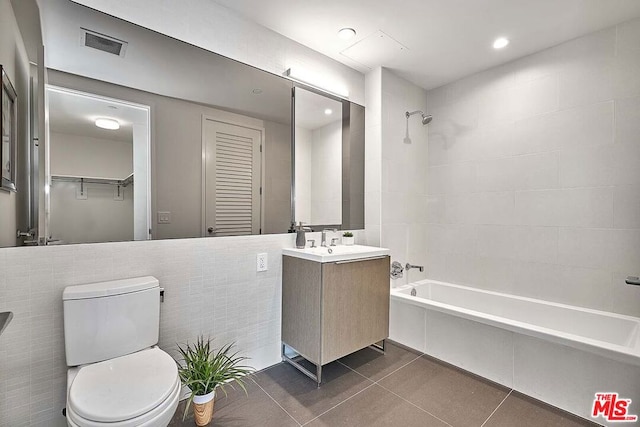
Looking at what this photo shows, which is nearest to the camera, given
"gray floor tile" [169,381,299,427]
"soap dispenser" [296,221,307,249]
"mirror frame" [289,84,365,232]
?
"gray floor tile" [169,381,299,427]

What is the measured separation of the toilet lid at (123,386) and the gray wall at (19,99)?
0.70 meters

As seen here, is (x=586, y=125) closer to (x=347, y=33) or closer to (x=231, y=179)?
(x=347, y=33)

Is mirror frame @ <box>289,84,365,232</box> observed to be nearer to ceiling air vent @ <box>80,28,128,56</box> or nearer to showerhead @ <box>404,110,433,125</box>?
showerhead @ <box>404,110,433,125</box>

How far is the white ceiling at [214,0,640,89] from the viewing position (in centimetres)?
198

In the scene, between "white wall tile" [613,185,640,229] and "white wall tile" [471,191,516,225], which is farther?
"white wall tile" [471,191,516,225]

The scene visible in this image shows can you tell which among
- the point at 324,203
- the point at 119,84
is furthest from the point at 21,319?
the point at 324,203

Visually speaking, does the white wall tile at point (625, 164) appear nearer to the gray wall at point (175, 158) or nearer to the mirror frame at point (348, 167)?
the mirror frame at point (348, 167)

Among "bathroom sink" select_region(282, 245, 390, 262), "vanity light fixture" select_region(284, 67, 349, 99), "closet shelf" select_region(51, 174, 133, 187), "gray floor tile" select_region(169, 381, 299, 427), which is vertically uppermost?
"vanity light fixture" select_region(284, 67, 349, 99)

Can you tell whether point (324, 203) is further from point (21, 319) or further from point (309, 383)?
point (21, 319)

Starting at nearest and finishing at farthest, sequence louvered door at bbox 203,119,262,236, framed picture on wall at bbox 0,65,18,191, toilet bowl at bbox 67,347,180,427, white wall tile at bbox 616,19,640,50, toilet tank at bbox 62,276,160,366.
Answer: toilet bowl at bbox 67,347,180,427, framed picture on wall at bbox 0,65,18,191, toilet tank at bbox 62,276,160,366, louvered door at bbox 203,119,262,236, white wall tile at bbox 616,19,640,50

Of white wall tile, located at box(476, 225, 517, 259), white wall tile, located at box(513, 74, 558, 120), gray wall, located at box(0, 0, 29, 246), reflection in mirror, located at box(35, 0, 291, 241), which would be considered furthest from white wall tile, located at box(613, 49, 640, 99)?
gray wall, located at box(0, 0, 29, 246)

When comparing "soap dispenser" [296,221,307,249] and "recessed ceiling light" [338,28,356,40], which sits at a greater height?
"recessed ceiling light" [338,28,356,40]

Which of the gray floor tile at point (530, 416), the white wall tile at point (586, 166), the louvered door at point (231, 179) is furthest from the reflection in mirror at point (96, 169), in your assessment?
the white wall tile at point (586, 166)

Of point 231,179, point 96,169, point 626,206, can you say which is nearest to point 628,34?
point 626,206
